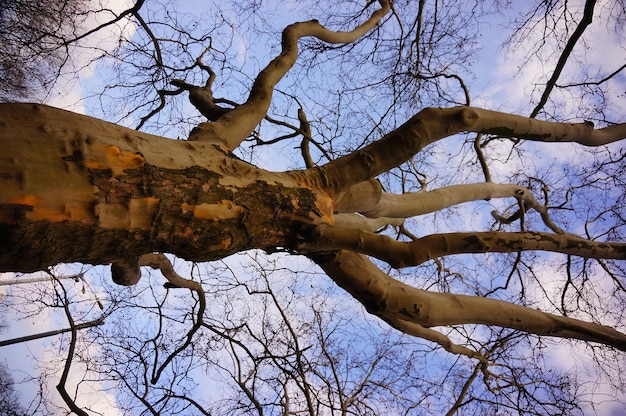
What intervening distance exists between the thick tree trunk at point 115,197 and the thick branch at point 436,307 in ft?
1.52

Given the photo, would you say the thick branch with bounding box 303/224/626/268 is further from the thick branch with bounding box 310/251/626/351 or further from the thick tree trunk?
the thick branch with bounding box 310/251/626/351

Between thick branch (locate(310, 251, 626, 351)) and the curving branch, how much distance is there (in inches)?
42.0

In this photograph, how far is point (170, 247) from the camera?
6.02 ft

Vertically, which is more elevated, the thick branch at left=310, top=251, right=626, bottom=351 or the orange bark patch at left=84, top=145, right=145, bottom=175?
the thick branch at left=310, top=251, right=626, bottom=351

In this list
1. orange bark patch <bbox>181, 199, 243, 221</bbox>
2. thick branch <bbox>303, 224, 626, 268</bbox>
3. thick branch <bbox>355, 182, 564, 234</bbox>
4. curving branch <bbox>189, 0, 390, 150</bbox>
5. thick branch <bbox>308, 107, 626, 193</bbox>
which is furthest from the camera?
thick branch <bbox>355, 182, 564, 234</bbox>

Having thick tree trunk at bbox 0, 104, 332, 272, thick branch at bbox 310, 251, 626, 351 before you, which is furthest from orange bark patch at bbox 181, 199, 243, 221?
thick branch at bbox 310, 251, 626, 351

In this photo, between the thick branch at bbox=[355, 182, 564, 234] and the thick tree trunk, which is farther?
the thick branch at bbox=[355, 182, 564, 234]

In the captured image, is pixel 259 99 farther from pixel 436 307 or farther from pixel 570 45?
pixel 570 45

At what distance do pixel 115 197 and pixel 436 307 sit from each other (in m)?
1.75

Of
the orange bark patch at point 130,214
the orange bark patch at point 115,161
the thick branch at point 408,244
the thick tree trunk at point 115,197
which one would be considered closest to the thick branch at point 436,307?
the thick branch at point 408,244

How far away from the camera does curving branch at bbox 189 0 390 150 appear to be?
2.73 metres

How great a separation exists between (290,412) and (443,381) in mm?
1706

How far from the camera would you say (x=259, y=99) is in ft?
10.4

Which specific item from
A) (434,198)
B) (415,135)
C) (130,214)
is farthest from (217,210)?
(434,198)
